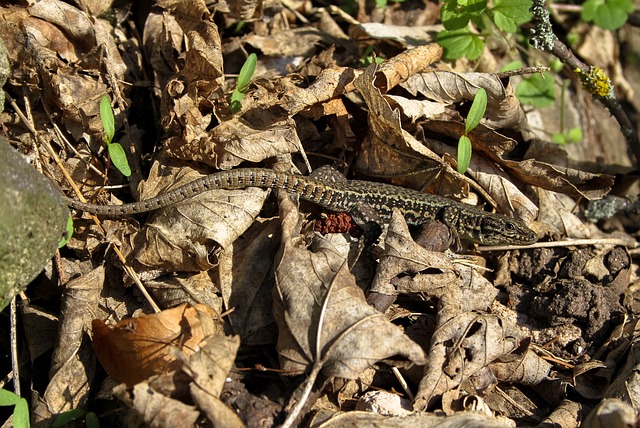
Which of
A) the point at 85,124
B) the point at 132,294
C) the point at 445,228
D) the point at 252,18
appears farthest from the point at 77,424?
the point at 252,18

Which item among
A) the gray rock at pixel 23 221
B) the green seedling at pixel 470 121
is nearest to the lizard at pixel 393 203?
the green seedling at pixel 470 121

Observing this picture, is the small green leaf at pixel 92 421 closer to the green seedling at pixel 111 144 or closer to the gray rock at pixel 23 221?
the gray rock at pixel 23 221

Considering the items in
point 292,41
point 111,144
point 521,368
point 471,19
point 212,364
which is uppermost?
point 471,19

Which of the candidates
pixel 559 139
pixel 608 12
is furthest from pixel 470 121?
pixel 608 12

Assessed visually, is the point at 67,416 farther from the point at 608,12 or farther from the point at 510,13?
the point at 608,12

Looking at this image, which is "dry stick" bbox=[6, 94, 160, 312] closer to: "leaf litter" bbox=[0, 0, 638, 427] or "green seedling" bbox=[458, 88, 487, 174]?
"leaf litter" bbox=[0, 0, 638, 427]

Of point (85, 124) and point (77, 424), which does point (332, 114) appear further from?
point (77, 424)
